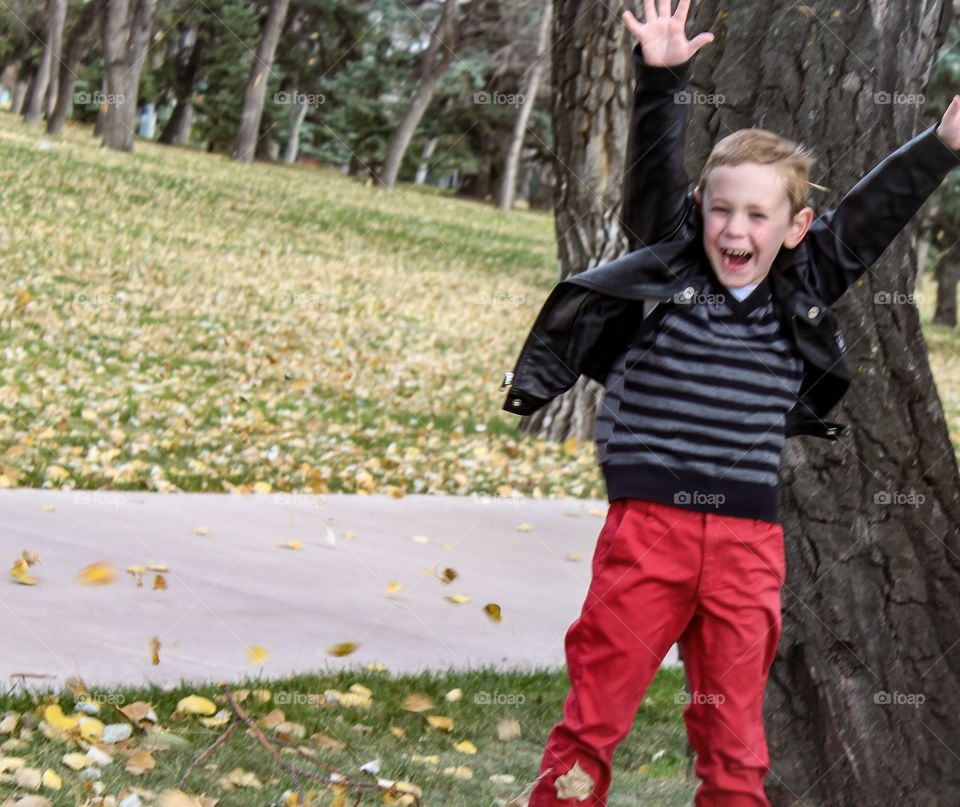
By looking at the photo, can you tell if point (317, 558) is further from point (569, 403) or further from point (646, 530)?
point (569, 403)

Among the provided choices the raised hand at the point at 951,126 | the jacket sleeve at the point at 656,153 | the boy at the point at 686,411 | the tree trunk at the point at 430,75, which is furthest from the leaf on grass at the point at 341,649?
the tree trunk at the point at 430,75

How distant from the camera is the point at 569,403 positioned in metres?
9.59

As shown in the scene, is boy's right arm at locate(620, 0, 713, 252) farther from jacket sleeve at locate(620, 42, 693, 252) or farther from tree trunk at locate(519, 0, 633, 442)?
tree trunk at locate(519, 0, 633, 442)

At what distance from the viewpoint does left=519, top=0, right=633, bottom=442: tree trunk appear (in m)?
9.06

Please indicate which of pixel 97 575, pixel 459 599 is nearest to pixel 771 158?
pixel 459 599

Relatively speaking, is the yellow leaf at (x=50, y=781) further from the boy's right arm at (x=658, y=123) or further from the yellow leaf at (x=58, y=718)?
the boy's right arm at (x=658, y=123)

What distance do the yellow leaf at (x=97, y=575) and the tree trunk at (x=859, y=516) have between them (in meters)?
2.39

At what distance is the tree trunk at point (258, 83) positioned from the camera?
27219 mm

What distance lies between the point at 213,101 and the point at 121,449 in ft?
103

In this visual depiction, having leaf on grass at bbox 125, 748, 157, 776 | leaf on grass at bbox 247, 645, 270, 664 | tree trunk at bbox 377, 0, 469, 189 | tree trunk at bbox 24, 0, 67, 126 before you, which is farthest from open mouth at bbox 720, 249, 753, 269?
tree trunk at bbox 24, 0, 67, 126

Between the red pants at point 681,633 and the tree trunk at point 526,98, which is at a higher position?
the tree trunk at point 526,98

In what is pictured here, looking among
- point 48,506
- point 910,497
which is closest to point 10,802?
point 910,497

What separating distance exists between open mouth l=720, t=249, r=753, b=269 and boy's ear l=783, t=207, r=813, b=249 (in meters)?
0.12

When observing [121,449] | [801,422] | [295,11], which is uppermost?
[295,11]
